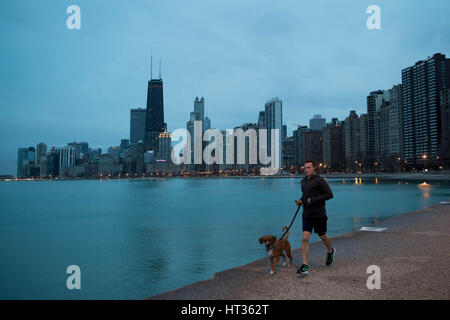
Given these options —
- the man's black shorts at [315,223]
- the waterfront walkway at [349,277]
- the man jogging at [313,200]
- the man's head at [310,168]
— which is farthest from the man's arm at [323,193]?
the waterfront walkway at [349,277]

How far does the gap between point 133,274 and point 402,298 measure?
8.50 meters

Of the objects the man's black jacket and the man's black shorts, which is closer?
the man's black jacket

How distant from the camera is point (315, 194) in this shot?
22.8ft

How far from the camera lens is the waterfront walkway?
19.3 feet

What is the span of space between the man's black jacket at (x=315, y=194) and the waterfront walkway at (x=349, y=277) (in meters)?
1.30

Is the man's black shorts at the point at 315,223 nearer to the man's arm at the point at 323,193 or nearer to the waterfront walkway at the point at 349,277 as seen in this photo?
the man's arm at the point at 323,193

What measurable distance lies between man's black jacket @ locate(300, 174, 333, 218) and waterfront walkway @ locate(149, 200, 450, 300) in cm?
130

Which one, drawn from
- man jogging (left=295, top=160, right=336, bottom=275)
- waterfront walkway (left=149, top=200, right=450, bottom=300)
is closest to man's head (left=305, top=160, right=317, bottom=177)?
man jogging (left=295, top=160, right=336, bottom=275)

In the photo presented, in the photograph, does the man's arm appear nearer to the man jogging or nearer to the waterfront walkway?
the man jogging

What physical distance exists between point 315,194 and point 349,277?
178 cm

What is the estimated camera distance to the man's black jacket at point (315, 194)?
269 inches

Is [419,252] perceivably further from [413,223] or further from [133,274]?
[133,274]

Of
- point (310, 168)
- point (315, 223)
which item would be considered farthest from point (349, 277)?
point (310, 168)

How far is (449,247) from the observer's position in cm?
925
